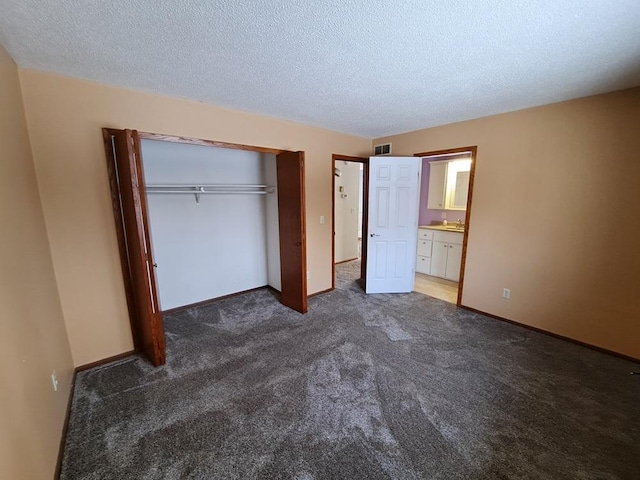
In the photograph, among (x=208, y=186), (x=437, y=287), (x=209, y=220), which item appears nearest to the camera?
(x=208, y=186)

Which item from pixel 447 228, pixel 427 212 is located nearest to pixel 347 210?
pixel 427 212

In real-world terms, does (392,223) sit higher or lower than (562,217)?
lower

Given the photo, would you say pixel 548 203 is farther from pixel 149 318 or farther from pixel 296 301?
pixel 149 318

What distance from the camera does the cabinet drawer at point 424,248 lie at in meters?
4.77

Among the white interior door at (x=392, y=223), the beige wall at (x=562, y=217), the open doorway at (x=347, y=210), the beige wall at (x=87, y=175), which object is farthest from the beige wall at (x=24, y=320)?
the open doorway at (x=347, y=210)

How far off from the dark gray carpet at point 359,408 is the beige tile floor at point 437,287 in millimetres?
976

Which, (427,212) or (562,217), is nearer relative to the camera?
(562,217)

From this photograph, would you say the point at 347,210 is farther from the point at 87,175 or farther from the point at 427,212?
the point at 87,175

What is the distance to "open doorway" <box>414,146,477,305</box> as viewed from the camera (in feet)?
14.4

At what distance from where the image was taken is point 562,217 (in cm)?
264

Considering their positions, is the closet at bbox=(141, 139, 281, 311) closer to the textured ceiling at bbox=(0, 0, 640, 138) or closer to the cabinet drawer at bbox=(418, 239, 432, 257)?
the textured ceiling at bbox=(0, 0, 640, 138)

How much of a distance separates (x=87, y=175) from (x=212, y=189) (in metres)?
1.51

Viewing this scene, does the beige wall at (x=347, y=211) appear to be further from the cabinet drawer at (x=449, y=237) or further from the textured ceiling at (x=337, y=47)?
the textured ceiling at (x=337, y=47)

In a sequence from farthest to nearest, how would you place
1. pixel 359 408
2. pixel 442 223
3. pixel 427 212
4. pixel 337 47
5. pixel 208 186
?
pixel 427 212, pixel 442 223, pixel 208 186, pixel 359 408, pixel 337 47
